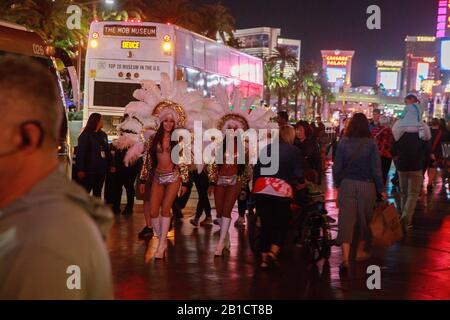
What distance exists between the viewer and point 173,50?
62.2 ft

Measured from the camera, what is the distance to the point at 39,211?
6.74 feet

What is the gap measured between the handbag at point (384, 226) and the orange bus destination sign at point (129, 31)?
1140cm

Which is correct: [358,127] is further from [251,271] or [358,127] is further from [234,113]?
[251,271]

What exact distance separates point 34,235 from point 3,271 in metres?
0.15

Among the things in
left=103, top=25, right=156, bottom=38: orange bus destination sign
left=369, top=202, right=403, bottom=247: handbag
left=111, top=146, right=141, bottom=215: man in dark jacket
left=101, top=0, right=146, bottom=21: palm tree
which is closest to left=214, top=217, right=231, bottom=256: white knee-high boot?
left=369, top=202, right=403, bottom=247: handbag

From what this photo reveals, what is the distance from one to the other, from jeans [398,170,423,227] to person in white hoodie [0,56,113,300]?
10.7 metres

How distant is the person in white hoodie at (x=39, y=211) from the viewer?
2.01 meters

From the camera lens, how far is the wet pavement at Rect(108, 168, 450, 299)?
759 cm

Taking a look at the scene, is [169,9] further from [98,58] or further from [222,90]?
[222,90]

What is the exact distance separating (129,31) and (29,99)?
17.5 meters

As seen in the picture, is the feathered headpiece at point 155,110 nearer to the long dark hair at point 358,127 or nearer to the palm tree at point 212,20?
the long dark hair at point 358,127

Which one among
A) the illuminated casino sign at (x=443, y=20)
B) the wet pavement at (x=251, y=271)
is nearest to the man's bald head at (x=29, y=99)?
the wet pavement at (x=251, y=271)

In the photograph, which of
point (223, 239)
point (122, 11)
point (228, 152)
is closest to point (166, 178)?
point (228, 152)

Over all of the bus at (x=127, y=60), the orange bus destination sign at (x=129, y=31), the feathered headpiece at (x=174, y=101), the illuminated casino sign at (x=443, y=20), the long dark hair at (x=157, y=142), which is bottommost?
the long dark hair at (x=157, y=142)
